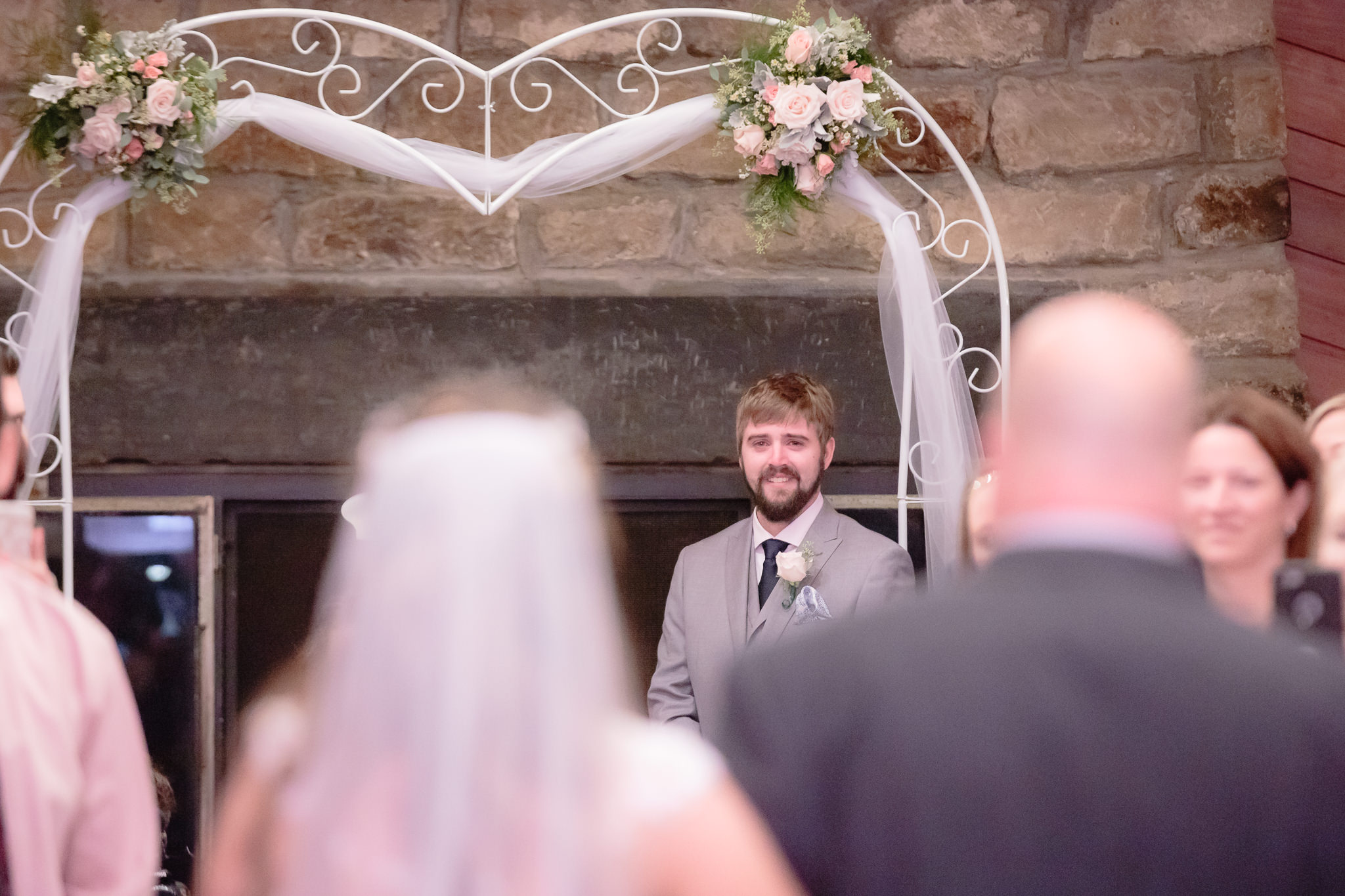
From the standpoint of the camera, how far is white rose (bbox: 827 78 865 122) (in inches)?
113

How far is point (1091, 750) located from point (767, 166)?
2181 millimetres

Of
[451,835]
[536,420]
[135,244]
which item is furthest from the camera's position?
[135,244]

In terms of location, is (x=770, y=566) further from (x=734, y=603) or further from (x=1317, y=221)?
(x=1317, y=221)

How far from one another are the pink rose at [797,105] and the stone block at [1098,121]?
3.28ft

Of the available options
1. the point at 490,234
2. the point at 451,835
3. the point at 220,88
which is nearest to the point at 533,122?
the point at 490,234

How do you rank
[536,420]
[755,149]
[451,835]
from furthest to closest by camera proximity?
[755,149], [536,420], [451,835]

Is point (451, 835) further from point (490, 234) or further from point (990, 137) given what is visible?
point (990, 137)

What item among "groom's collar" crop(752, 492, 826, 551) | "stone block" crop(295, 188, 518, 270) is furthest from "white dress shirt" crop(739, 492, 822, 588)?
"stone block" crop(295, 188, 518, 270)

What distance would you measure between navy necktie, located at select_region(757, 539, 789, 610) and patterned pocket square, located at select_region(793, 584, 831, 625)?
14cm

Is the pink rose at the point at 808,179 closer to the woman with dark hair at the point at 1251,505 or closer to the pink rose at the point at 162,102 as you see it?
the woman with dark hair at the point at 1251,505

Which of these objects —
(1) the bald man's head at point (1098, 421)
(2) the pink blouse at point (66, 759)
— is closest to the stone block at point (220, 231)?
(2) the pink blouse at point (66, 759)

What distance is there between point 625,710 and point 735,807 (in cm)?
11

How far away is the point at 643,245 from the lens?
12.0 feet

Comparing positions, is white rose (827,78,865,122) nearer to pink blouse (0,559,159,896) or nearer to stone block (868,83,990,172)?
stone block (868,83,990,172)
